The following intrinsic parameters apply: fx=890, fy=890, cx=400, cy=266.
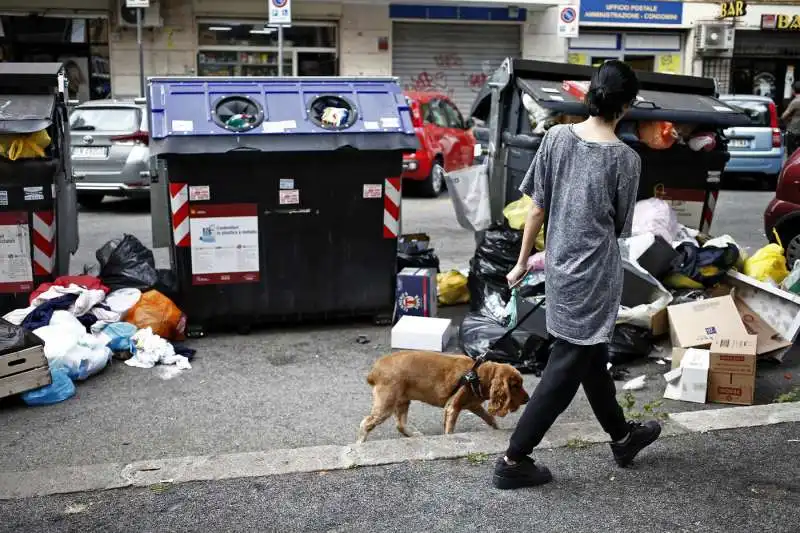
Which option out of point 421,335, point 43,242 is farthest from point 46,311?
point 421,335

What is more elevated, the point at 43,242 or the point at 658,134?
the point at 658,134

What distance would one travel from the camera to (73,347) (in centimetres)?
546

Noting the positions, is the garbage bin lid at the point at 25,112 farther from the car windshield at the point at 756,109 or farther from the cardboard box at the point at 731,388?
the car windshield at the point at 756,109

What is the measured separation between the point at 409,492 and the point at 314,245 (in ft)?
10.2

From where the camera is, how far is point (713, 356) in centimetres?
504

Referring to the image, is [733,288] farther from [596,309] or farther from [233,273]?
[233,273]

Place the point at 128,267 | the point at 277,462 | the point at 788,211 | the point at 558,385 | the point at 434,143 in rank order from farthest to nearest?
the point at 434,143, the point at 788,211, the point at 128,267, the point at 277,462, the point at 558,385

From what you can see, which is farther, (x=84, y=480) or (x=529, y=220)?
(x=84, y=480)

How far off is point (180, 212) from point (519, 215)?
2500mm

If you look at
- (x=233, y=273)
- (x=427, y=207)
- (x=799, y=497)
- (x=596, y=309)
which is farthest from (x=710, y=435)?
(x=427, y=207)

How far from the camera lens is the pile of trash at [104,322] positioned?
540 cm

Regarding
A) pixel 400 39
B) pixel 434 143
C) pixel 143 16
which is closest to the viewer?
pixel 434 143

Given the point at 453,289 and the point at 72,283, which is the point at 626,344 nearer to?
the point at 453,289

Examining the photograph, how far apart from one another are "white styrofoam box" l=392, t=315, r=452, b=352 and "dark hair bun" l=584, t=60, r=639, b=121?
2916mm
